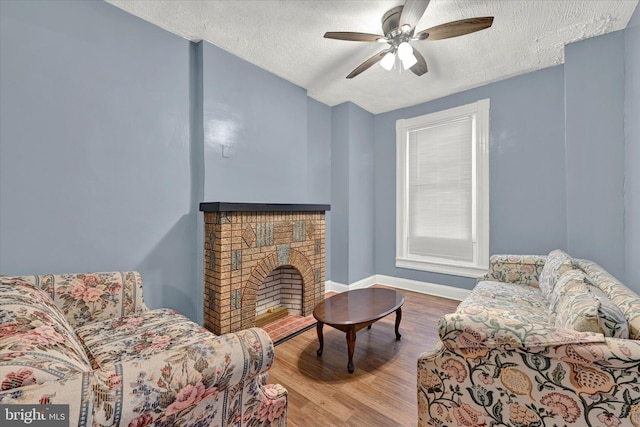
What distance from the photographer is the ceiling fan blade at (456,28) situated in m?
1.81

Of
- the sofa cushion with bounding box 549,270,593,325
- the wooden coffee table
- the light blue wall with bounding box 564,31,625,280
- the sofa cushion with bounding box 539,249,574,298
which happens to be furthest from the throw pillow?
the light blue wall with bounding box 564,31,625,280

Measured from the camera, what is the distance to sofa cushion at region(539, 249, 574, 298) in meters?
1.91

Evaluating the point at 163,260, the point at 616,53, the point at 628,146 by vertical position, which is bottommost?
the point at 163,260

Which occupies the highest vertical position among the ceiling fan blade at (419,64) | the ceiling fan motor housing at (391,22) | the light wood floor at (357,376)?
the ceiling fan motor housing at (391,22)

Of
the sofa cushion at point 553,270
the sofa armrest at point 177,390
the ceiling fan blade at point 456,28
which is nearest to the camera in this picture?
the sofa armrest at point 177,390

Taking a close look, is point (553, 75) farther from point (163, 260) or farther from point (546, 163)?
point (163, 260)

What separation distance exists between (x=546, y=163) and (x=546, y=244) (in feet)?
3.00

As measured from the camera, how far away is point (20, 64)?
5.72ft

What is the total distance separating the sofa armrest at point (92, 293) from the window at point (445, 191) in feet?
11.1

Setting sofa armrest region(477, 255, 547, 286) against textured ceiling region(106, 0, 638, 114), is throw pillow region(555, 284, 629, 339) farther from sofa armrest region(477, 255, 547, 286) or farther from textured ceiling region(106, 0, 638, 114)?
textured ceiling region(106, 0, 638, 114)

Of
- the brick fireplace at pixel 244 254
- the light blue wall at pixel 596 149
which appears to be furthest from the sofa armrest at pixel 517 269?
the brick fireplace at pixel 244 254

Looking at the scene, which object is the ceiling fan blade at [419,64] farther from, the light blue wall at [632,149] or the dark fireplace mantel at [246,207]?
the dark fireplace mantel at [246,207]

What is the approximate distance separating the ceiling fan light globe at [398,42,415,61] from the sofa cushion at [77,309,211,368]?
254cm

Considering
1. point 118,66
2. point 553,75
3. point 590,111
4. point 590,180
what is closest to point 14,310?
point 118,66
